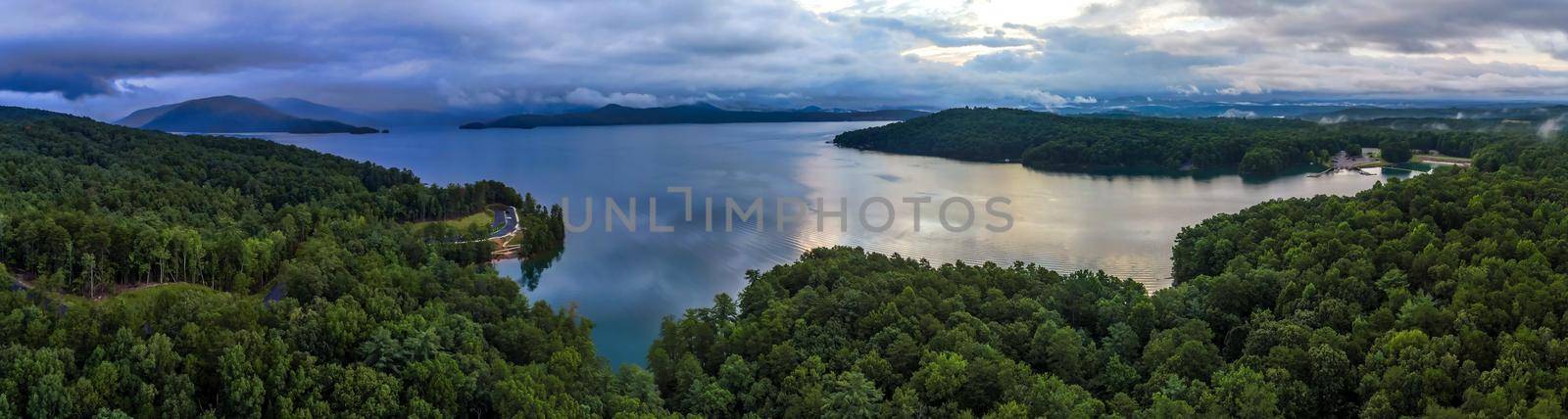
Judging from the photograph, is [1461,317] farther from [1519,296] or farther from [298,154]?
[298,154]

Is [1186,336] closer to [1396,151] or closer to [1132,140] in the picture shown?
[1132,140]

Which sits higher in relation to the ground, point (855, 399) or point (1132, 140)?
point (1132, 140)

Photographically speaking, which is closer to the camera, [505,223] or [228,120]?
[505,223]

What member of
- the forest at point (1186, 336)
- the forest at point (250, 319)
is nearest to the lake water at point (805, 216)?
the forest at point (250, 319)

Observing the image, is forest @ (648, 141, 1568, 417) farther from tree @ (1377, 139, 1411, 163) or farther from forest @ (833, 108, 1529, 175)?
tree @ (1377, 139, 1411, 163)
